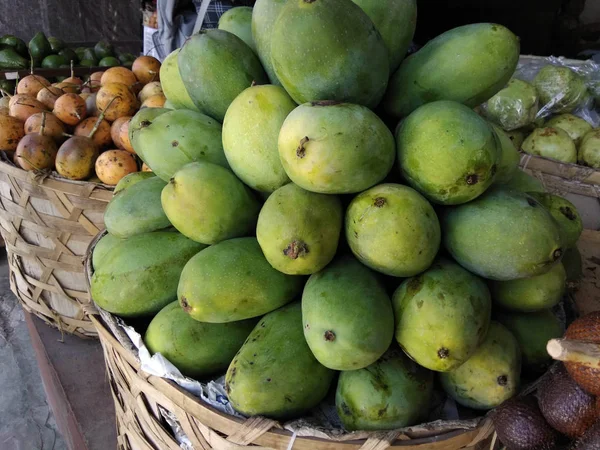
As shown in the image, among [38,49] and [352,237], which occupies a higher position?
[352,237]

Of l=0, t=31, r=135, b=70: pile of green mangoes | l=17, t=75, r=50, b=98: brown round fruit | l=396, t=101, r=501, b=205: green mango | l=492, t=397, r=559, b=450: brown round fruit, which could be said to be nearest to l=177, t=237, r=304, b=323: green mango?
l=396, t=101, r=501, b=205: green mango

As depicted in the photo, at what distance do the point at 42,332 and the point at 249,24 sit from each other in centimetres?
177

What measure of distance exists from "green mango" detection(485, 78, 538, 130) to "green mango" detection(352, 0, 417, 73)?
137 cm

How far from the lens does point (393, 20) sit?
946 mm

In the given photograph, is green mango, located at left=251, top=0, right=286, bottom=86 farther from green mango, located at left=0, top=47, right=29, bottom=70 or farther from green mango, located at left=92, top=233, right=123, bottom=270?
green mango, located at left=0, top=47, right=29, bottom=70

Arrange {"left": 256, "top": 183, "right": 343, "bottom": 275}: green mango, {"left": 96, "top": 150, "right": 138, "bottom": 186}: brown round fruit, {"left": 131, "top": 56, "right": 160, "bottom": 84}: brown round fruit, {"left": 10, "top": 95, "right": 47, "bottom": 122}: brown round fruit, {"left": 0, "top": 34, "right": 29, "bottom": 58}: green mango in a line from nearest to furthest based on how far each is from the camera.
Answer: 1. {"left": 256, "top": 183, "right": 343, "bottom": 275}: green mango
2. {"left": 96, "top": 150, "right": 138, "bottom": 186}: brown round fruit
3. {"left": 10, "top": 95, "right": 47, "bottom": 122}: brown round fruit
4. {"left": 131, "top": 56, "right": 160, "bottom": 84}: brown round fruit
5. {"left": 0, "top": 34, "right": 29, "bottom": 58}: green mango

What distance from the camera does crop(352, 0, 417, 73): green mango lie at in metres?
0.94

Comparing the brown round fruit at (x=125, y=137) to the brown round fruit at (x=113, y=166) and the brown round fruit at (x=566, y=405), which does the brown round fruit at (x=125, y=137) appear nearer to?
the brown round fruit at (x=113, y=166)

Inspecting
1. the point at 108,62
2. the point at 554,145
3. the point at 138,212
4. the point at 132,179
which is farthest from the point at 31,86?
the point at 554,145

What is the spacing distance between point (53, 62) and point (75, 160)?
1.73 metres

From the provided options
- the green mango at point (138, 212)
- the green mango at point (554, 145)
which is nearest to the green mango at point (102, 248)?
the green mango at point (138, 212)

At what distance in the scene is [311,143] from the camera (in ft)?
2.39

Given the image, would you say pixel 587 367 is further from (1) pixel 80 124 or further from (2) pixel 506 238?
(1) pixel 80 124

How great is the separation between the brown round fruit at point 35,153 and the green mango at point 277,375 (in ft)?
4.84
